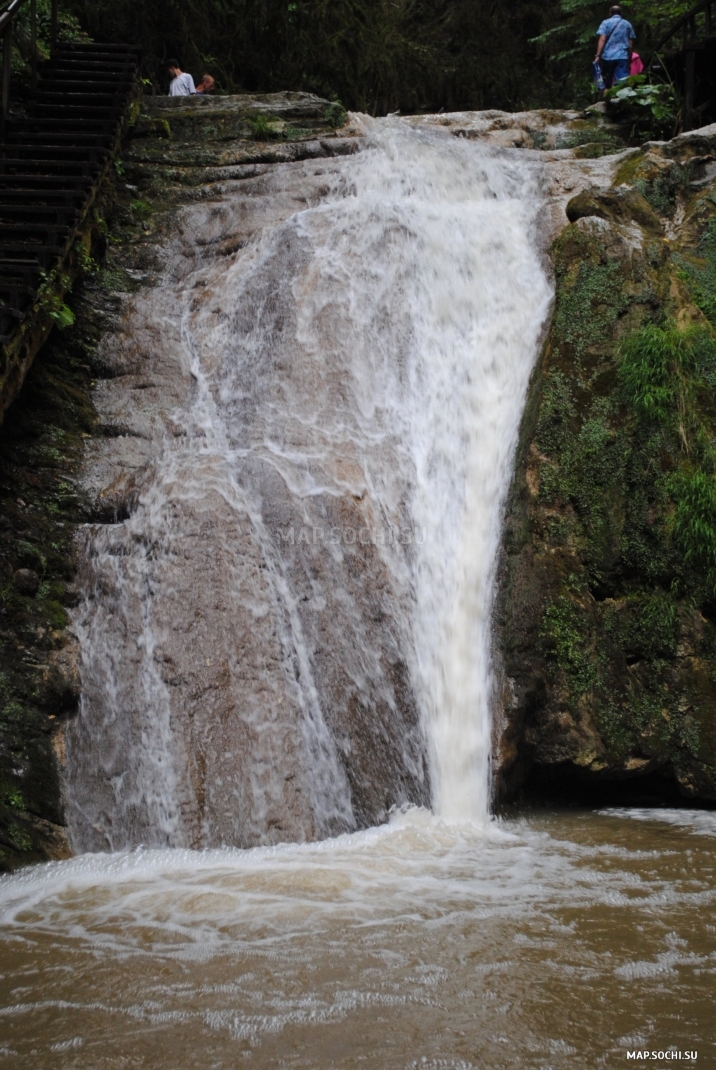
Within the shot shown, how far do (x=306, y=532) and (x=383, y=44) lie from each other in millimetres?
12911

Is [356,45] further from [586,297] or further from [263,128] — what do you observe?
[586,297]

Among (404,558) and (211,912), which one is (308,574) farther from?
(211,912)

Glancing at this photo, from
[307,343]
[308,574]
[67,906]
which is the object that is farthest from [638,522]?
[67,906]

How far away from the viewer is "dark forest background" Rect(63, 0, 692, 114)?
14430mm

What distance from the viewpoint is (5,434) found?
23.6 ft

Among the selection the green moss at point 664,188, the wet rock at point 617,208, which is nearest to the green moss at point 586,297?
the wet rock at point 617,208

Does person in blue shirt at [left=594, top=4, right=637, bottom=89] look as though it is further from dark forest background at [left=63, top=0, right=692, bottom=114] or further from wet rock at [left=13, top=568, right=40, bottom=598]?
wet rock at [left=13, top=568, right=40, bottom=598]

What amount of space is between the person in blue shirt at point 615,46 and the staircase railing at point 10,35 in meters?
7.76

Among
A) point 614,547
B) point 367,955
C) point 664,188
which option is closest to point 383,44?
point 664,188

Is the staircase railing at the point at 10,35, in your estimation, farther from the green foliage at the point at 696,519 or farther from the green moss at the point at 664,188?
the green foliage at the point at 696,519

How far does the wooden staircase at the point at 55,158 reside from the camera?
725 cm

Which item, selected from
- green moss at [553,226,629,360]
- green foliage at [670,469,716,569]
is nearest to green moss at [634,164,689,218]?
green moss at [553,226,629,360]

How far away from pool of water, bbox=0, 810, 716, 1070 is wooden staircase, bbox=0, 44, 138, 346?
4.06 m

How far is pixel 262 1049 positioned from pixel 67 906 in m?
1.85
